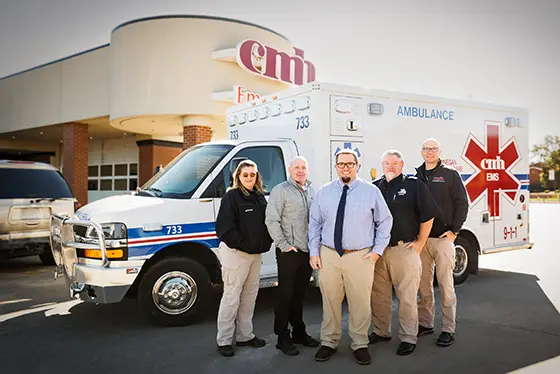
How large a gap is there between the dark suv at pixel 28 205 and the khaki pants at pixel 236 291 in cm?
549

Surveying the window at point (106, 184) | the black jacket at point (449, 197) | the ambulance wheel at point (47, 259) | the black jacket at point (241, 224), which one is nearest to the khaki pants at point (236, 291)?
the black jacket at point (241, 224)

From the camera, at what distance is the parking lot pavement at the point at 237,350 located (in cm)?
443

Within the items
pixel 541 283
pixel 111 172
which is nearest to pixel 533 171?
pixel 111 172

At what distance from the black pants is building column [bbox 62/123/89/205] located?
653 inches

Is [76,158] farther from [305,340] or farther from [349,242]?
[349,242]

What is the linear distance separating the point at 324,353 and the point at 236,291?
3.33 feet

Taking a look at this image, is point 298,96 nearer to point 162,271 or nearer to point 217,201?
point 217,201

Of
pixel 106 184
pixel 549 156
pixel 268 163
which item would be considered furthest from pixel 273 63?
pixel 549 156

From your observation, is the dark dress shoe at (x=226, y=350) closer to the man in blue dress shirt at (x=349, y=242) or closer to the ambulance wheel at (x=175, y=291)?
the man in blue dress shirt at (x=349, y=242)

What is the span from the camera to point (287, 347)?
4723mm

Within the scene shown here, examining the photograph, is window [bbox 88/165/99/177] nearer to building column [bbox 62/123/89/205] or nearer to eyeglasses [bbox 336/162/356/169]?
building column [bbox 62/123/89/205]

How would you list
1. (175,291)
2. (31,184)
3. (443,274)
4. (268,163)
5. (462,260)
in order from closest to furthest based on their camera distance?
(443,274), (175,291), (268,163), (462,260), (31,184)

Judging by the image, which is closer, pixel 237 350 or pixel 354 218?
pixel 354 218

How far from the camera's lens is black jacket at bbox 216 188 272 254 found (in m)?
4.57
